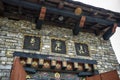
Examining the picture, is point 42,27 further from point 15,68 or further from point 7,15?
point 15,68

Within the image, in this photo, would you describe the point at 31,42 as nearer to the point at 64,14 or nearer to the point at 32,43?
→ the point at 32,43

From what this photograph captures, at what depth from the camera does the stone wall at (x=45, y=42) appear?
6.09 m

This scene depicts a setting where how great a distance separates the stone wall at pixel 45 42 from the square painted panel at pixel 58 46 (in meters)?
0.18

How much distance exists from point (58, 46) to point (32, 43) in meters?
1.13

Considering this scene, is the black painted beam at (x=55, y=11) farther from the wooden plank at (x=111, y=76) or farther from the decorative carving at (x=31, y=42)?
the wooden plank at (x=111, y=76)

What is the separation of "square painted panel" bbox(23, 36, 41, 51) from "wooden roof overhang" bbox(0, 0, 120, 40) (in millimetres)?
593

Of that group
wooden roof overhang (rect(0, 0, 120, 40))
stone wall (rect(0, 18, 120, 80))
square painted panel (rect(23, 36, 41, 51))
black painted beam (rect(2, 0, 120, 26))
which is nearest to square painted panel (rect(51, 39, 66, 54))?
stone wall (rect(0, 18, 120, 80))

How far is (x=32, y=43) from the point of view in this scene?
6.80 meters

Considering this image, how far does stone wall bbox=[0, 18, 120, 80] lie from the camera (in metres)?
6.09

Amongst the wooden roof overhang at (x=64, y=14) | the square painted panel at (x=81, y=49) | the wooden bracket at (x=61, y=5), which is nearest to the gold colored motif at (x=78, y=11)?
the wooden roof overhang at (x=64, y=14)

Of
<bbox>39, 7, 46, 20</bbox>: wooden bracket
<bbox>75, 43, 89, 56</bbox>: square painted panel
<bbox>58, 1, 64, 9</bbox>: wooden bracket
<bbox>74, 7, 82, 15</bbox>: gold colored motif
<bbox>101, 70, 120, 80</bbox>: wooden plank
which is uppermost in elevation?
<bbox>58, 1, 64, 9</bbox>: wooden bracket

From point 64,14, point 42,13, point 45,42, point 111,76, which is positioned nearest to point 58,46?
point 45,42

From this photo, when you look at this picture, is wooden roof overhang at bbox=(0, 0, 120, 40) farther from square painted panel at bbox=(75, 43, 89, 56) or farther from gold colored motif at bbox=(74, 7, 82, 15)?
square painted panel at bbox=(75, 43, 89, 56)

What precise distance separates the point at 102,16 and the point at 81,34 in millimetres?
1314
